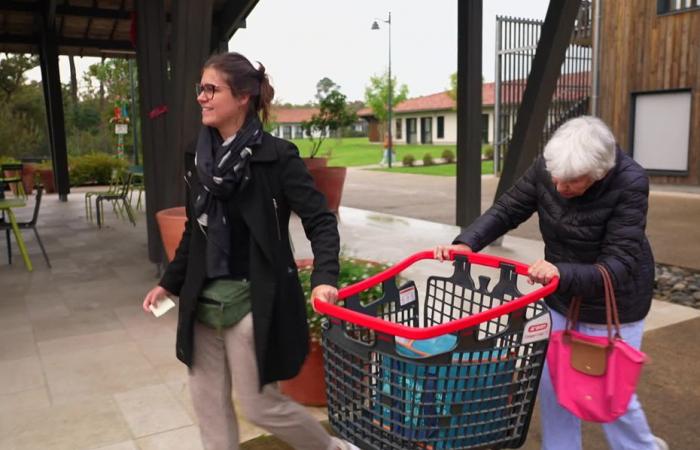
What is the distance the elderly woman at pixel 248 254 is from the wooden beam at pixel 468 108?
5572 millimetres

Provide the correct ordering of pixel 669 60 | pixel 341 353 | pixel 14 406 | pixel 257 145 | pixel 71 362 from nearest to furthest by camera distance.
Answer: pixel 341 353 < pixel 257 145 < pixel 14 406 < pixel 71 362 < pixel 669 60

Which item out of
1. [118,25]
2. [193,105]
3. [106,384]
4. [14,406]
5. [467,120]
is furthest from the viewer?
[118,25]

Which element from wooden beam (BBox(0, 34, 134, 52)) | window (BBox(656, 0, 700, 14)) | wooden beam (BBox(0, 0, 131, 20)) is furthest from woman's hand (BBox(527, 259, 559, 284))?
window (BBox(656, 0, 700, 14))

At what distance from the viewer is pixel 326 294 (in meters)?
1.86

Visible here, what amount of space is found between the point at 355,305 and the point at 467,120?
19.4ft

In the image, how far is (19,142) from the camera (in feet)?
76.7

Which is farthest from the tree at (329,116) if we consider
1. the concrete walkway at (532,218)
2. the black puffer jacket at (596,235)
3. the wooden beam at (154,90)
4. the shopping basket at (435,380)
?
the shopping basket at (435,380)

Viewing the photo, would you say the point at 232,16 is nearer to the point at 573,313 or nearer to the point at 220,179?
the point at 220,179

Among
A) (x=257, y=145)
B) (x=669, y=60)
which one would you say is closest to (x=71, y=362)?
(x=257, y=145)

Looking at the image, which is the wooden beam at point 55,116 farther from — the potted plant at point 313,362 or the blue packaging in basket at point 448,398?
the blue packaging in basket at point 448,398

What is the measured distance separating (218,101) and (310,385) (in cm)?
175

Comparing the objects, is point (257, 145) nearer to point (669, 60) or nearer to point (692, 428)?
point (692, 428)

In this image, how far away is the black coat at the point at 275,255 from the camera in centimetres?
198

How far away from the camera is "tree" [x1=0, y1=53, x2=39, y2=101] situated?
2825cm
